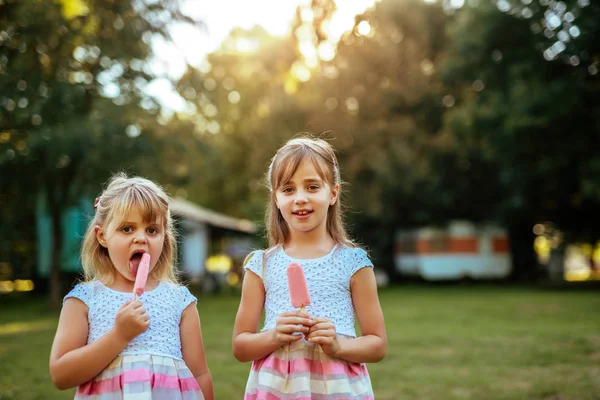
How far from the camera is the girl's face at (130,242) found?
2.86 metres

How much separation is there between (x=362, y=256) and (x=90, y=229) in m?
1.28

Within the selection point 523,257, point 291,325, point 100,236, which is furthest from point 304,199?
point 523,257

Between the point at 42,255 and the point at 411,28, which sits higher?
the point at 411,28

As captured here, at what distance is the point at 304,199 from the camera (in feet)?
9.72

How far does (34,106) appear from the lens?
1395 cm

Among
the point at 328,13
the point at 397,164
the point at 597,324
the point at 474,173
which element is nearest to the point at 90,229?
the point at 328,13

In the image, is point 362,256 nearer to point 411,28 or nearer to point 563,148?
point 563,148

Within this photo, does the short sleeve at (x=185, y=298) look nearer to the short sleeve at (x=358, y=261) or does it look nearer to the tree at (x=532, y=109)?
the short sleeve at (x=358, y=261)

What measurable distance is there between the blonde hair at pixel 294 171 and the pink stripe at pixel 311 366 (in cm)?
60

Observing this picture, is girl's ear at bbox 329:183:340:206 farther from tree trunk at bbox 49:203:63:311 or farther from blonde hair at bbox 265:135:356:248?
tree trunk at bbox 49:203:63:311

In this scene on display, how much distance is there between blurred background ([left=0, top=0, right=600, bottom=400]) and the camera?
8.55m

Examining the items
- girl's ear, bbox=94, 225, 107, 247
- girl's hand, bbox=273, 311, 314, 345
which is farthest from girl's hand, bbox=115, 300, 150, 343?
girl's hand, bbox=273, 311, 314, 345

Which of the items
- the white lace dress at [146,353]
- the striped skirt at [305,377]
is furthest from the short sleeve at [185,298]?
the striped skirt at [305,377]

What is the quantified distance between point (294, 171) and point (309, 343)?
31.0 inches
